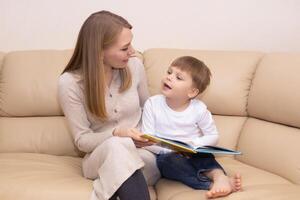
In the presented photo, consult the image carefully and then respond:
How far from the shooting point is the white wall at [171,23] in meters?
2.41

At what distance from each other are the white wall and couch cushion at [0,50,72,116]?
1.13 ft

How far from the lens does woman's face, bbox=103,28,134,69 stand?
5.57 ft

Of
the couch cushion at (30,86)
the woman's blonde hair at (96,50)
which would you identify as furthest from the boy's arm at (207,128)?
the couch cushion at (30,86)

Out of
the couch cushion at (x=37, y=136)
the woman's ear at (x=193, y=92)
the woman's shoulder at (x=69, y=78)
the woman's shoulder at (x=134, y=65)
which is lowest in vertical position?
the couch cushion at (x=37, y=136)

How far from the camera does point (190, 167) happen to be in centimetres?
167

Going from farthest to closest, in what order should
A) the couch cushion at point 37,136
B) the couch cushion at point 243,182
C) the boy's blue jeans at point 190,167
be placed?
the couch cushion at point 37,136 → the boy's blue jeans at point 190,167 → the couch cushion at point 243,182

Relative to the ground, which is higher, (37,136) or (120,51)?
(120,51)

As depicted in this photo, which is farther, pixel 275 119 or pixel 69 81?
pixel 275 119

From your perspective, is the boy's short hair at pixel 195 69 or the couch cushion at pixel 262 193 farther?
the boy's short hair at pixel 195 69

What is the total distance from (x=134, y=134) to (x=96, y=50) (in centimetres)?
38

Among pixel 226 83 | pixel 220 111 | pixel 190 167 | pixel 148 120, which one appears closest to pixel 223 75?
pixel 226 83

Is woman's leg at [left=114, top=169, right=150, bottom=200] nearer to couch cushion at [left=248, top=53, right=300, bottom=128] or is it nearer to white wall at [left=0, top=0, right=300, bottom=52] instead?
couch cushion at [left=248, top=53, right=300, bottom=128]

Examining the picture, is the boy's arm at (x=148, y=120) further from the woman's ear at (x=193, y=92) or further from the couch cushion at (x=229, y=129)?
the couch cushion at (x=229, y=129)

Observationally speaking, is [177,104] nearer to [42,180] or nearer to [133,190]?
[133,190]
